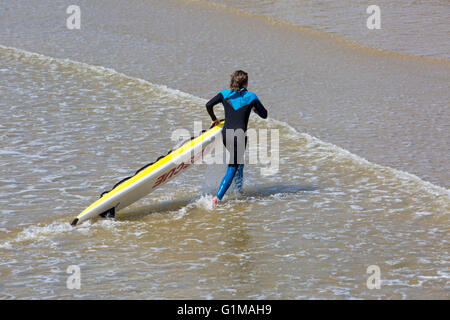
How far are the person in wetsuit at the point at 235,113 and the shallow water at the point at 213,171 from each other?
45cm

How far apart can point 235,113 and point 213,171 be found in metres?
1.72

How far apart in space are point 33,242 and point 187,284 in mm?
1768

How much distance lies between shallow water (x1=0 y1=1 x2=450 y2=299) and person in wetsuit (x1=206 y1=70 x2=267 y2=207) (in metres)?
0.45

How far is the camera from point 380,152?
10.2m

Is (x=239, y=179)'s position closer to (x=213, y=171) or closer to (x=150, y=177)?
(x=213, y=171)

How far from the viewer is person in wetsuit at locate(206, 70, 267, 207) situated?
7.59m

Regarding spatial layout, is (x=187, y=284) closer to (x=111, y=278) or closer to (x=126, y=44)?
(x=111, y=278)

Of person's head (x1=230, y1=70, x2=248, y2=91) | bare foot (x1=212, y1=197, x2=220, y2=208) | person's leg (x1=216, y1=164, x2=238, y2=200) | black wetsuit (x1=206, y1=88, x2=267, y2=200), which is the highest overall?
person's head (x1=230, y1=70, x2=248, y2=91)

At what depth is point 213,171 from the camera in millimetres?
9203

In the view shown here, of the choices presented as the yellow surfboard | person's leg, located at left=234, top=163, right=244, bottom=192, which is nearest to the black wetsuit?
the yellow surfboard

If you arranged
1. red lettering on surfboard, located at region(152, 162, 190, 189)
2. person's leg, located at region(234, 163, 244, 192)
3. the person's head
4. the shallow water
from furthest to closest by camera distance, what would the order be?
person's leg, located at region(234, 163, 244, 192) → red lettering on surfboard, located at region(152, 162, 190, 189) → the person's head → the shallow water

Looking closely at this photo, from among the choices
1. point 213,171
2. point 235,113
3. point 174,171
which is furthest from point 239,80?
point 213,171

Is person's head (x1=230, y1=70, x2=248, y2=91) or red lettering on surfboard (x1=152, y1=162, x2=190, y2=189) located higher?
person's head (x1=230, y1=70, x2=248, y2=91)

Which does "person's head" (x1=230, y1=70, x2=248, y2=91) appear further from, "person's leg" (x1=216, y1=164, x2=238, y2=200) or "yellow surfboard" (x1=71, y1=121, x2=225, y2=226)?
"person's leg" (x1=216, y1=164, x2=238, y2=200)
